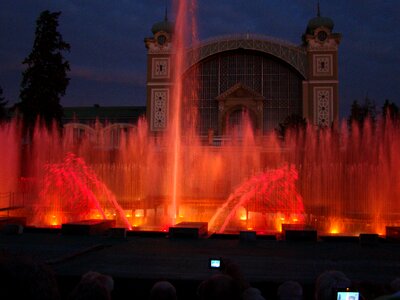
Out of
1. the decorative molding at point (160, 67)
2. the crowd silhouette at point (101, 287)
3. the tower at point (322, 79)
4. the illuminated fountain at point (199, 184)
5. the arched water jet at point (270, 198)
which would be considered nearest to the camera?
the crowd silhouette at point (101, 287)

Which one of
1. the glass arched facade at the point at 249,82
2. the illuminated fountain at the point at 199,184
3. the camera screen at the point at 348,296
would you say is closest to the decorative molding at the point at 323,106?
the glass arched facade at the point at 249,82

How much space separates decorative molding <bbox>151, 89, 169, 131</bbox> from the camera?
41.8 meters

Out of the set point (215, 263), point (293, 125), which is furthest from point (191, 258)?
point (293, 125)

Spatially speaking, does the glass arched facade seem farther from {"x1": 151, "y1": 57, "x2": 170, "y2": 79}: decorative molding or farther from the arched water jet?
the arched water jet

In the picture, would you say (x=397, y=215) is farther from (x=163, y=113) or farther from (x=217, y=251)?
(x=163, y=113)

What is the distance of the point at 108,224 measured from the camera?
12.7m

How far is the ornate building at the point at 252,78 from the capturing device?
40.8 m

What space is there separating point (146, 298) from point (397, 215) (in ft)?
39.4

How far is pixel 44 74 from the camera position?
28.6 metres

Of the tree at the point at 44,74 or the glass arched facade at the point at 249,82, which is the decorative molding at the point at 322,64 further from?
the tree at the point at 44,74

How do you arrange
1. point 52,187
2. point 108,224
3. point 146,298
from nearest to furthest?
point 146,298 < point 108,224 < point 52,187

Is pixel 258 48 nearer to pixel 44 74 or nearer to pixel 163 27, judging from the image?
pixel 163 27

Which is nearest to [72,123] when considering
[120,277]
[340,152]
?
[340,152]

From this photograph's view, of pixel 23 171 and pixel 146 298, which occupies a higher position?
pixel 23 171
